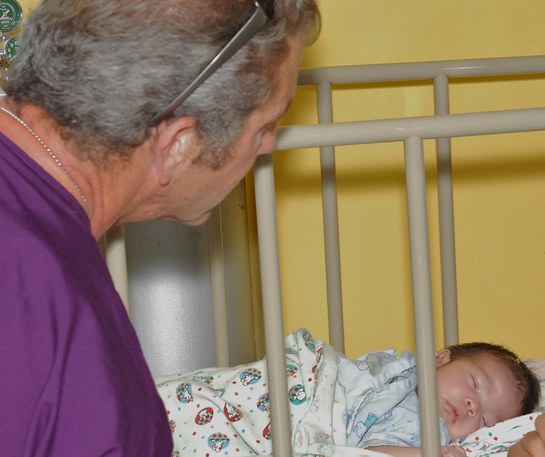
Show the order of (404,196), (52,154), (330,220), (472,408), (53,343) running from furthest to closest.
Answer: (404,196), (330,220), (472,408), (52,154), (53,343)

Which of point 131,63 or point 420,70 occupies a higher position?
point 420,70

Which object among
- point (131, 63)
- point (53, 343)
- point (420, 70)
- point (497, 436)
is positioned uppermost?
point (420, 70)

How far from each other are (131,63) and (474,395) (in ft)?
2.89

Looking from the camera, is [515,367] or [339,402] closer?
[339,402]

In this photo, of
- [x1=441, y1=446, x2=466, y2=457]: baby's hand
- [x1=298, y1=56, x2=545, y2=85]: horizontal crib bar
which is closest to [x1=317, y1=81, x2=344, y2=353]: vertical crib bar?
[x1=298, y1=56, x2=545, y2=85]: horizontal crib bar

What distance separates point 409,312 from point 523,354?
276 millimetres

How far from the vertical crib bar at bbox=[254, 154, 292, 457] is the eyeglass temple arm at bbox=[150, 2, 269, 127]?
0.21 m

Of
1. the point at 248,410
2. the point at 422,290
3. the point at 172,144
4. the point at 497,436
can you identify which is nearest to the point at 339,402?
the point at 248,410

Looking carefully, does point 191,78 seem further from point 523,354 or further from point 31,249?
point 523,354

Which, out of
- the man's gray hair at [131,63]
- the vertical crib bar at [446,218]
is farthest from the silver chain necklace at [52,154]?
the vertical crib bar at [446,218]

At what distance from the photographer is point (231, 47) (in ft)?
3.38

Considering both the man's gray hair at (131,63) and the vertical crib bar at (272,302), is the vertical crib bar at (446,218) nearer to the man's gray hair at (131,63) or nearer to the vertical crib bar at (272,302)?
the vertical crib bar at (272,302)

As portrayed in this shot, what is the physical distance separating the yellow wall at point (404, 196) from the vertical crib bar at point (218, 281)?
414 mm

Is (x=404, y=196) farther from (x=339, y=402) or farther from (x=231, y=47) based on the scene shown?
(x=231, y=47)
